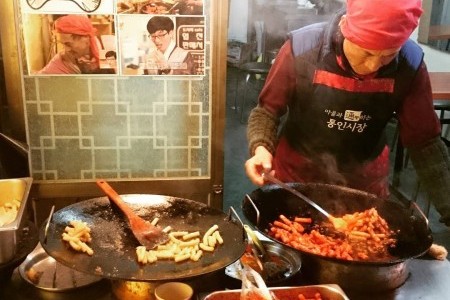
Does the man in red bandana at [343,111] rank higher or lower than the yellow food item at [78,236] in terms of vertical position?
higher

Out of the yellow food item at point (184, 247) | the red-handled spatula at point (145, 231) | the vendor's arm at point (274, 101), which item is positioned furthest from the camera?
the vendor's arm at point (274, 101)

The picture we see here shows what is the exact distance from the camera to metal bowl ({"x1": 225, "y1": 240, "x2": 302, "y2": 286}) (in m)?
2.10

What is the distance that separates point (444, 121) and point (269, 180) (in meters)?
4.45

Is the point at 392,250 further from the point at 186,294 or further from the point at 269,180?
the point at 186,294

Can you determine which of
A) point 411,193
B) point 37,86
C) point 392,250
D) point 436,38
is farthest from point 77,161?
point 436,38

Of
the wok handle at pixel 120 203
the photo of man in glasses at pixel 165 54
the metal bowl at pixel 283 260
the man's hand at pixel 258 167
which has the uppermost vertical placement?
the photo of man in glasses at pixel 165 54

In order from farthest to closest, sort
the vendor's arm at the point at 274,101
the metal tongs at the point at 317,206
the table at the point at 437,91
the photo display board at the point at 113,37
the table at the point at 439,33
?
the table at the point at 439,33, the table at the point at 437,91, the photo display board at the point at 113,37, the vendor's arm at the point at 274,101, the metal tongs at the point at 317,206

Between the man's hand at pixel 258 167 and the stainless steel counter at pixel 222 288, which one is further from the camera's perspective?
the man's hand at pixel 258 167

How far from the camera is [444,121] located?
20.1ft

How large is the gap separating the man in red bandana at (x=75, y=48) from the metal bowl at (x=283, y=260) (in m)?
2.01

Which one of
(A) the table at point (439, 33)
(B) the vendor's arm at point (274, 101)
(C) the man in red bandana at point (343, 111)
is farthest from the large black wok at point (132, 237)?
(A) the table at point (439, 33)

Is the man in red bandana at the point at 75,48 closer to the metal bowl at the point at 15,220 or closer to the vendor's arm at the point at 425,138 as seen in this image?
the metal bowl at the point at 15,220

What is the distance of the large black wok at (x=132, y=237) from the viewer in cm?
189

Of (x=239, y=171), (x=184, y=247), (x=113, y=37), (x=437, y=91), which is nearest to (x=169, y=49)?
(x=113, y=37)
